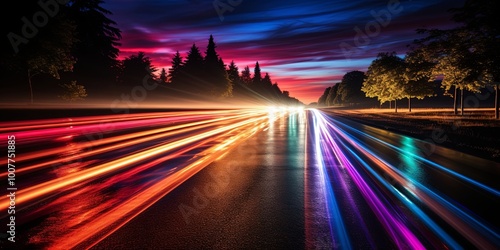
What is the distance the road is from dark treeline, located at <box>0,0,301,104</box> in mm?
16498

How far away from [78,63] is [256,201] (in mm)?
48811

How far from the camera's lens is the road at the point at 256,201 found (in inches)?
148

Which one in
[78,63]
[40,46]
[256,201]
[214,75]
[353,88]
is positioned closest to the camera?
[256,201]

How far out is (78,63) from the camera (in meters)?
45.6

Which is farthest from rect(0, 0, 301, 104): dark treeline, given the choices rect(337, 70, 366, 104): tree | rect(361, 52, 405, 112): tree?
rect(337, 70, 366, 104): tree

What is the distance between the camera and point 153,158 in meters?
9.48

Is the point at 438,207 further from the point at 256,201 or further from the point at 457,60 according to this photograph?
the point at 457,60

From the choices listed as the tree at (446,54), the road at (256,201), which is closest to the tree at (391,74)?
the tree at (446,54)

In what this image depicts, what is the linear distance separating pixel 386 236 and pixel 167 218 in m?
2.94

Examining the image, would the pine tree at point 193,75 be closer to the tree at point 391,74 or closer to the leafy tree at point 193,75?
the leafy tree at point 193,75

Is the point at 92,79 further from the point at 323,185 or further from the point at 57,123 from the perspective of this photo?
the point at 323,185

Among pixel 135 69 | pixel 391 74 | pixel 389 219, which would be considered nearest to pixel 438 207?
pixel 389 219

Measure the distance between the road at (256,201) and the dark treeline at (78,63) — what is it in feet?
54.1

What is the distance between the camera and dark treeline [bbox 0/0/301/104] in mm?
22109
